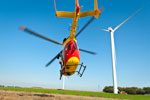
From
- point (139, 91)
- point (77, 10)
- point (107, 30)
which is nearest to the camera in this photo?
point (77, 10)

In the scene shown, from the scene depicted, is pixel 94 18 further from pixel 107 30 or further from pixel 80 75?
pixel 107 30

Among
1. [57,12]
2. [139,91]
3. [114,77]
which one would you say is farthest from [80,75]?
[139,91]

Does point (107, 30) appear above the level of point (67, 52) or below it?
above

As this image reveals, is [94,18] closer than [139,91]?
Yes

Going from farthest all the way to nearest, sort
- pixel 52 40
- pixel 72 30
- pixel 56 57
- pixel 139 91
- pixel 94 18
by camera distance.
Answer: pixel 139 91 → pixel 56 57 → pixel 52 40 → pixel 72 30 → pixel 94 18

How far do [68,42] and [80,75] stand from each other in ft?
16.7

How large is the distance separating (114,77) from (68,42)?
2587cm

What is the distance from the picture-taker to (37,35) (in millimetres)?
16766

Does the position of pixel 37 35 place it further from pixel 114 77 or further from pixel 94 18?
pixel 114 77

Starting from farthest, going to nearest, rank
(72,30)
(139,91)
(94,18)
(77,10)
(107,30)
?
(139,91) < (107,30) < (72,30) < (77,10) < (94,18)

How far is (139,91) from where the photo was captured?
97062mm

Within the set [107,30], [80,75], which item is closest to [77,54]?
[80,75]

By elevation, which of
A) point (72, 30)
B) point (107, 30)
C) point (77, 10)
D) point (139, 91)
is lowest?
Result: point (139, 91)

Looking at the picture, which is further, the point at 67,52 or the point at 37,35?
the point at 67,52
